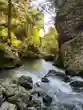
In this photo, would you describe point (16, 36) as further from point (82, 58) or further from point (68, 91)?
point (68, 91)

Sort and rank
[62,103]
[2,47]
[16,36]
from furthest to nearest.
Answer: [16,36] → [2,47] → [62,103]

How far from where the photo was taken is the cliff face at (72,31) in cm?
740

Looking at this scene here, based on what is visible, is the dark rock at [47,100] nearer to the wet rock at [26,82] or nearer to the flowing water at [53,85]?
the flowing water at [53,85]

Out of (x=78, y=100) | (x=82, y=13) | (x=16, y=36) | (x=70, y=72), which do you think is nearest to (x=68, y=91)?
(x=78, y=100)

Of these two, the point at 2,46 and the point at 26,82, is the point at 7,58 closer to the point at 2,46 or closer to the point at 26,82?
the point at 2,46

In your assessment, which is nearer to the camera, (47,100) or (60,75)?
(47,100)

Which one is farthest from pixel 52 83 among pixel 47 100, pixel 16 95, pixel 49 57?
pixel 49 57

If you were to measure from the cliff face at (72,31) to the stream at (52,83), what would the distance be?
46cm

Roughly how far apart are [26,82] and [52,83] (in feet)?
2.49

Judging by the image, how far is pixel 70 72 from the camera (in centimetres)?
714

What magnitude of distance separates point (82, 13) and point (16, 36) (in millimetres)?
2393

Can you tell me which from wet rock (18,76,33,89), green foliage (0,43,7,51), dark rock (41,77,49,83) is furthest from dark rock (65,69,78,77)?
green foliage (0,43,7,51)

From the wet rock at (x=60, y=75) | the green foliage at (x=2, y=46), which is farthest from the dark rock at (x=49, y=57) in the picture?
the green foliage at (x=2, y=46)

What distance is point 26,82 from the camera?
6117 millimetres
